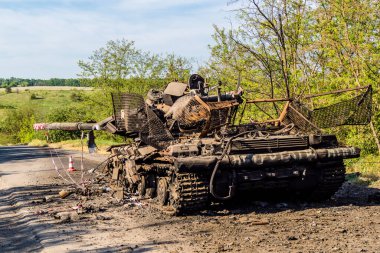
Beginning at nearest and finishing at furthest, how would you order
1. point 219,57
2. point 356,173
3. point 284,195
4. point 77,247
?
point 77,247, point 284,195, point 356,173, point 219,57

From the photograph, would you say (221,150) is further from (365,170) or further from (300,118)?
(365,170)

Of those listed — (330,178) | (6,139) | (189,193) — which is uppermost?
(330,178)

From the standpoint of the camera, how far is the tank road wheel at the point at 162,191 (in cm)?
1035

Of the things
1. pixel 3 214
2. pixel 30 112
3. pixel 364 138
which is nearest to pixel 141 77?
pixel 364 138

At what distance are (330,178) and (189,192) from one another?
2.69 meters

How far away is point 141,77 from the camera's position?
125ft

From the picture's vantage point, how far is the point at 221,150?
9.44 meters

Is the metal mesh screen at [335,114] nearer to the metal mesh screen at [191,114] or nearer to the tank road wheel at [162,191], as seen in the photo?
the metal mesh screen at [191,114]

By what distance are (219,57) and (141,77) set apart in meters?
19.2

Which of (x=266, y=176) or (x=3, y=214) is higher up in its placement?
(x=266, y=176)

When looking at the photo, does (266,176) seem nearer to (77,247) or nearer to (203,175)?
(203,175)

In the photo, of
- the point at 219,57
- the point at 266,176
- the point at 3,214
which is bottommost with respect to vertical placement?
the point at 3,214

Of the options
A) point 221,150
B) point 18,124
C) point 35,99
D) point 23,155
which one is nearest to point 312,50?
point 221,150

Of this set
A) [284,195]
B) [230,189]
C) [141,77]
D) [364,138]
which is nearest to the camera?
[230,189]
